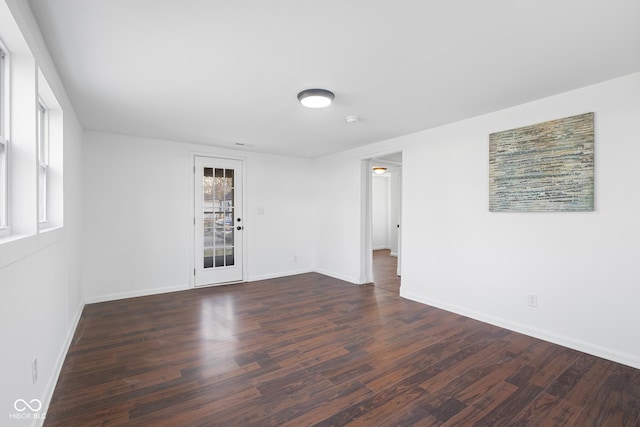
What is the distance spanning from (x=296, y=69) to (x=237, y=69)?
1.52ft

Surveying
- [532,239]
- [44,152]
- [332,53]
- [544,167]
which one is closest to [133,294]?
[44,152]

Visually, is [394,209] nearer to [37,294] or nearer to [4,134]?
[37,294]

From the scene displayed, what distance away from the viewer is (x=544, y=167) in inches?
115

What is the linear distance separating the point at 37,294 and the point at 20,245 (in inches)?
23.2

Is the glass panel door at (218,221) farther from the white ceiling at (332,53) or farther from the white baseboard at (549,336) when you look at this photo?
the white baseboard at (549,336)

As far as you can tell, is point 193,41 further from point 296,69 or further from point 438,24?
point 438,24

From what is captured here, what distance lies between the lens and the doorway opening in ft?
17.1

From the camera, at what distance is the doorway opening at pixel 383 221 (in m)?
5.22

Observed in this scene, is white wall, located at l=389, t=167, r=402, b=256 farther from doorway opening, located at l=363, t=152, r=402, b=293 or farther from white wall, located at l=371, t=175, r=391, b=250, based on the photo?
white wall, located at l=371, t=175, r=391, b=250

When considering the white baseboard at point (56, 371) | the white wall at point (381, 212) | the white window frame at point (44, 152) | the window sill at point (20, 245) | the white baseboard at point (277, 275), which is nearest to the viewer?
the window sill at point (20, 245)

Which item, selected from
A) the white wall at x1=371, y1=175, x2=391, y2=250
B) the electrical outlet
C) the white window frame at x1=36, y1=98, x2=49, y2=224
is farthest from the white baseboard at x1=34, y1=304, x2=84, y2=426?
the white wall at x1=371, y1=175, x2=391, y2=250

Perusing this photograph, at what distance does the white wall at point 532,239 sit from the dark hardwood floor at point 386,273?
668 mm

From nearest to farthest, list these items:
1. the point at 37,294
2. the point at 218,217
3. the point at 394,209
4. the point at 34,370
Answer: the point at 34,370, the point at 37,294, the point at 218,217, the point at 394,209

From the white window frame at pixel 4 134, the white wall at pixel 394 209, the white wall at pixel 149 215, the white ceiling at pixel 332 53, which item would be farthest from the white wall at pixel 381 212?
the white window frame at pixel 4 134
